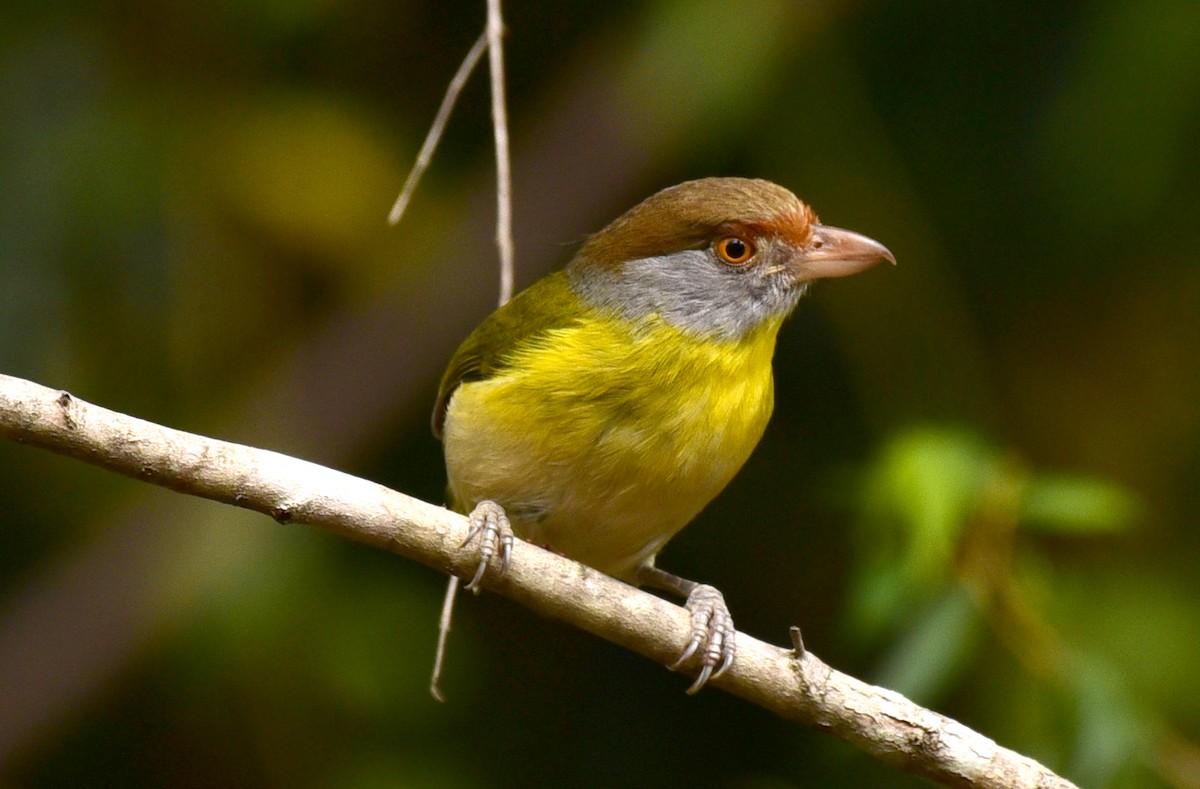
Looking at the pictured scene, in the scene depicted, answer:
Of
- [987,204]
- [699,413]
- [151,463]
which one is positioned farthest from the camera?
[987,204]

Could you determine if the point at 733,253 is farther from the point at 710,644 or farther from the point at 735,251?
the point at 710,644

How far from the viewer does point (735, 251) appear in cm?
343

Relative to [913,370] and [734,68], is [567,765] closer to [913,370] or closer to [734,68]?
[913,370]

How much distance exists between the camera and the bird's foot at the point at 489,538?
8.10ft

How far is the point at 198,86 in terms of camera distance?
454 cm

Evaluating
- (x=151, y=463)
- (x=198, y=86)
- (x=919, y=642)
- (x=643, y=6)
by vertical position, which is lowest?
(x=151, y=463)

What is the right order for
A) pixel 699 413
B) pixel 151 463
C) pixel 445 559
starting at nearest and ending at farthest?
pixel 151 463, pixel 445 559, pixel 699 413

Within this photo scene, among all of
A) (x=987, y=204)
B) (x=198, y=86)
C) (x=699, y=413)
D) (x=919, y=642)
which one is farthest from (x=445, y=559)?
(x=987, y=204)

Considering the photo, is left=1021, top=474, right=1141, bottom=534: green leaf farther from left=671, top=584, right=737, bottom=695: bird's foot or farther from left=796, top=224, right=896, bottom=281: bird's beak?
left=671, top=584, right=737, bottom=695: bird's foot

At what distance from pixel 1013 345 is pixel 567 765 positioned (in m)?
2.27

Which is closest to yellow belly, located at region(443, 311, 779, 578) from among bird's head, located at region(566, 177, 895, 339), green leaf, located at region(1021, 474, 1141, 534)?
bird's head, located at region(566, 177, 895, 339)

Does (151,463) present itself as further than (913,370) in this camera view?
No

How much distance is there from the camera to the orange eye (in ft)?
11.2

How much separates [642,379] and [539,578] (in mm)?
721
